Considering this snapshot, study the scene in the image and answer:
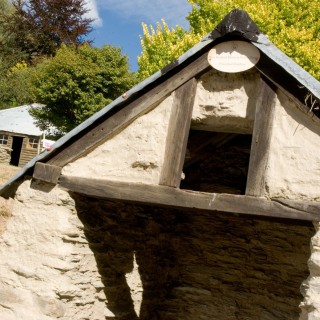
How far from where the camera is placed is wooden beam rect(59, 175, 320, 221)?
304 centimetres

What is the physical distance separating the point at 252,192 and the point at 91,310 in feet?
6.85

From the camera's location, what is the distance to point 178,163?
3.41 metres

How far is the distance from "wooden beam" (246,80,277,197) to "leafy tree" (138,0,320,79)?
10044 millimetres

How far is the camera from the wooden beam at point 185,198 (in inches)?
120

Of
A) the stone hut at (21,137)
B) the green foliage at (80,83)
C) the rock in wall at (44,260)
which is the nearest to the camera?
the rock in wall at (44,260)

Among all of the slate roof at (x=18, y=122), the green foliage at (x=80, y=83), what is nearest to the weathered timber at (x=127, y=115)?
the green foliage at (x=80, y=83)

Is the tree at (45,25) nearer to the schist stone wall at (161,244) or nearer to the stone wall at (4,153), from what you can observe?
the stone wall at (4,153)

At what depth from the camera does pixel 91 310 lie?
4.11 m

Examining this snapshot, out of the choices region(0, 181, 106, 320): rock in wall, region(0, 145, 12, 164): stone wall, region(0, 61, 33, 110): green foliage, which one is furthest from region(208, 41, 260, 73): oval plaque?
region(0, 61, 33, 110): green foliage

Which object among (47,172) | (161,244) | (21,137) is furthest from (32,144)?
(47,172)

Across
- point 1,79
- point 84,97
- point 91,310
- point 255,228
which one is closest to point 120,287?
point 91,310

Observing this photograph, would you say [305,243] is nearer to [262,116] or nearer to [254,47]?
[262,116]

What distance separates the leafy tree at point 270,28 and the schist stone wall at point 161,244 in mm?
8003

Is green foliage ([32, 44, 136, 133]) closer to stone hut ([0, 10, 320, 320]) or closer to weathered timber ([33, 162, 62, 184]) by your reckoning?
stone hut ([0, 10, 320, 320])
